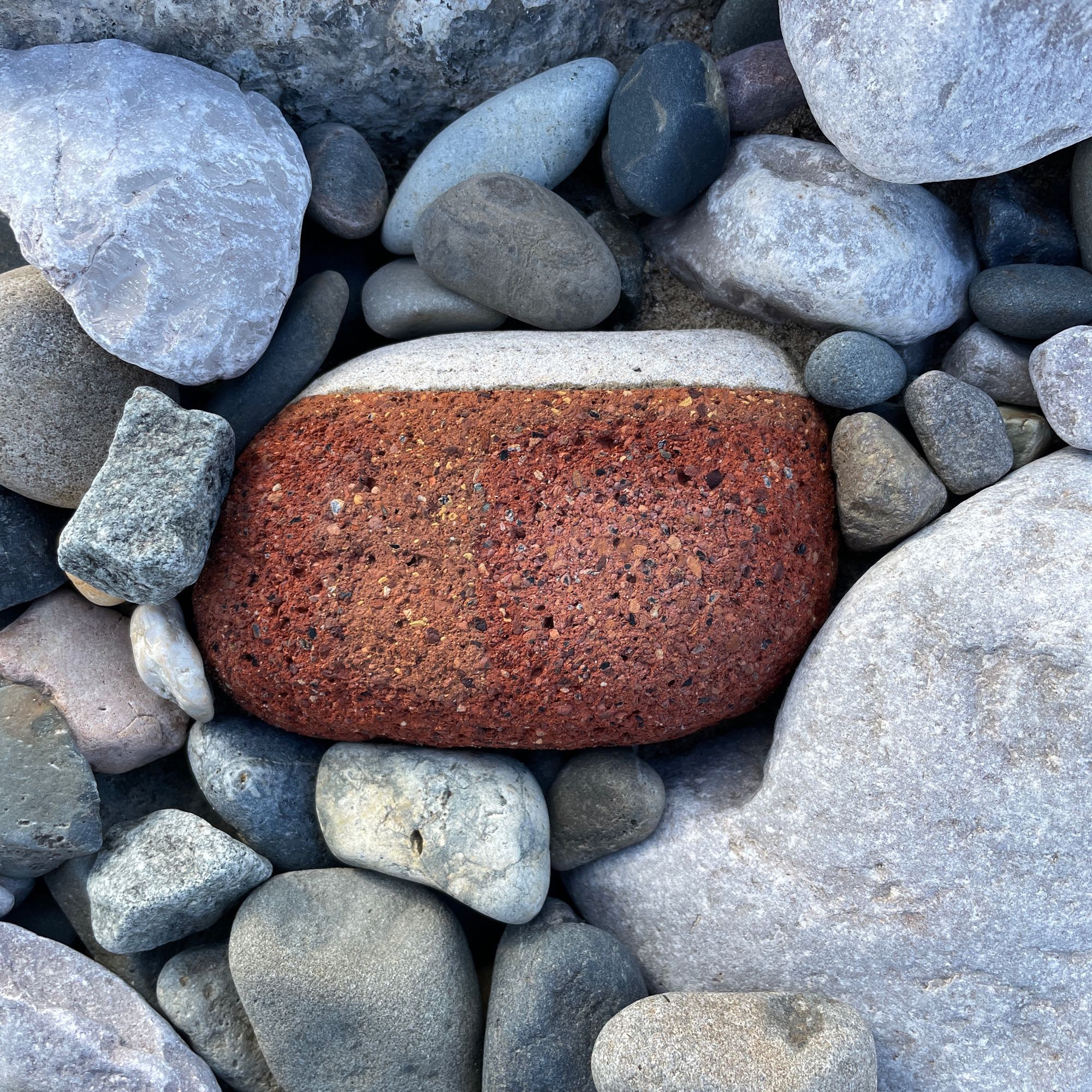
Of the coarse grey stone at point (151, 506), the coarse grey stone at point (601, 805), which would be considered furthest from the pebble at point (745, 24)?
the coarse grey stone at point (601, 805)

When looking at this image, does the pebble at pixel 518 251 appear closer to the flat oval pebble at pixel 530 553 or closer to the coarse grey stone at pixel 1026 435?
the flat oval pebble at pixel 530 553

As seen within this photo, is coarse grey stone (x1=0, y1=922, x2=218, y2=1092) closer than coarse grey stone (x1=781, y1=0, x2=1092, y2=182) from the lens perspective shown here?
No

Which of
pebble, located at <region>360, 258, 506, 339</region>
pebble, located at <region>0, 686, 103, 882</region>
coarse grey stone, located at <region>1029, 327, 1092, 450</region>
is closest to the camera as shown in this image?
coarse grey stone, located at <region>1029, 327, 1092, 450</region>

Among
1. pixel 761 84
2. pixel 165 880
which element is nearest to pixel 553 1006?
pixel 165 880

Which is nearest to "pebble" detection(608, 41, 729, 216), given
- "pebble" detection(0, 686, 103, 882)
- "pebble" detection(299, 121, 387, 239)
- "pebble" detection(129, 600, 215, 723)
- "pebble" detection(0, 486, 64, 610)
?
"pebble" detection(299, 121, 387, 239)

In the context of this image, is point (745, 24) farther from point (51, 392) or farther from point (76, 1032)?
point (76, 1032)

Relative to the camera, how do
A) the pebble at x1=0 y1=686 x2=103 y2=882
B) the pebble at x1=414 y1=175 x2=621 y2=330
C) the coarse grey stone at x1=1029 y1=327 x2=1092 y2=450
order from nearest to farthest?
the coarse grey stone at x1=1029 y1=327 x2=1092 y2=450
the pebble at x1=0 y1=686 x2=103 y2=882
the pebble at x1=414 y1=175 x2=621 y2=330

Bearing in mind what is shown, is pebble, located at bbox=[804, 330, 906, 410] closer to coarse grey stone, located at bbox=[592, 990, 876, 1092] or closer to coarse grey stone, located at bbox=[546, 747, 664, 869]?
coarse grey stone, located at bbox=[546, 747, 664, 869]

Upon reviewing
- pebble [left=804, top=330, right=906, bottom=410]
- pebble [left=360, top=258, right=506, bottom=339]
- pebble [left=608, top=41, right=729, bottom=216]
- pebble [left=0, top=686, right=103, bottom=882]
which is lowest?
pebble [left=0, top=686, right=103, bottom=882]
